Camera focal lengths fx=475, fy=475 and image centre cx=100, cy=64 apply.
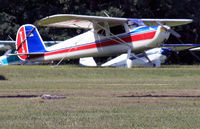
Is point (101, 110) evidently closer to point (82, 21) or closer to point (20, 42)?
point (82, 21)

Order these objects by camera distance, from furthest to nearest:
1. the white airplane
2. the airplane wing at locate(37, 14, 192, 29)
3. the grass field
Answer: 1. the white airplane
2. the airplane wing at locate(37, 14, 192, 29)
3. the grass field

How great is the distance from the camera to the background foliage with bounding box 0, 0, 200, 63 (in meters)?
43.0

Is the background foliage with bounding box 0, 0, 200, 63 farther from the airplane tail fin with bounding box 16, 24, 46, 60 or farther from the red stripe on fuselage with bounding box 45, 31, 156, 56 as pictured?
the red stripe on fuselage with bounding box 45, 31, 156, 56

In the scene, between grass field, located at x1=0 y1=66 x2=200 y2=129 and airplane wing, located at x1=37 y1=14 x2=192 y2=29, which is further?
airplane wing, located at x1=37 y1=14 x2=192 y2=29

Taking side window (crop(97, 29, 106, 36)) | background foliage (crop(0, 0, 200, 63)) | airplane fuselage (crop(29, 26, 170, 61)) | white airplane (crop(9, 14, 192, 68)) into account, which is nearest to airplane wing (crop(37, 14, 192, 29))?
white airplane (crop(9, 14, 192, 68))

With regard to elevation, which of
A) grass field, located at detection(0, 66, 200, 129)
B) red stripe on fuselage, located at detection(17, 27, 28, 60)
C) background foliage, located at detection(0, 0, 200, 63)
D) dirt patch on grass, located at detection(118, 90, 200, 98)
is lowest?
background foliage, located at detection(0, 0, 200, 63)

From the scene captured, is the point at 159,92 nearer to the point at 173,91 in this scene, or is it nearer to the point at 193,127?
the point at 173,91

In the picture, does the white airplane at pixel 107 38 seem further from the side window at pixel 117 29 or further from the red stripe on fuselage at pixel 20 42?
the red stripe on fuselage at pixel 20 42

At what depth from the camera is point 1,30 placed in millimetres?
42000

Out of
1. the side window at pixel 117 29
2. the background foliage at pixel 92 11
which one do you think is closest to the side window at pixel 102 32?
the side window at pixel 117 29

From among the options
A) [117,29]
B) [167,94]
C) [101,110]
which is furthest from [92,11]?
[101,110]

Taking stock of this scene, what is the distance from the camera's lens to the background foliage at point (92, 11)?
43.0 m

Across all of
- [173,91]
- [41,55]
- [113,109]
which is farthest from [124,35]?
[113,109]

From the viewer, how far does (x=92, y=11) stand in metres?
45.2
